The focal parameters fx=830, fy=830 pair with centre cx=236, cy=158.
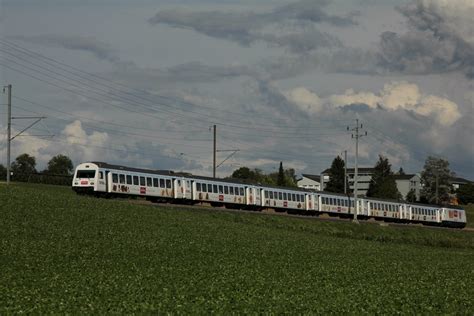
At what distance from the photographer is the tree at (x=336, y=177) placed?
587 feet

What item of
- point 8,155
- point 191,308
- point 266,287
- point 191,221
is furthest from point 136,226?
point 191,308

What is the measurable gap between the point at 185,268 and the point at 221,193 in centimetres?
4677

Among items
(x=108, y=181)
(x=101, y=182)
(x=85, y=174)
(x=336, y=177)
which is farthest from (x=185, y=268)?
(x=336, y=177)

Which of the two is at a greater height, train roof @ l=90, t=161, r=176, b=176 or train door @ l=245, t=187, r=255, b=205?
train roof @ l=90, t=161, r=176, b=176

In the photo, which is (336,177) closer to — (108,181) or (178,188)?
(178,188)

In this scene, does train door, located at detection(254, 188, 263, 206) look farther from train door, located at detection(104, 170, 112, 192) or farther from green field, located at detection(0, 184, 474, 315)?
train door, located at detection(104, 170, 112, 192)

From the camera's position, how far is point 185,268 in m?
33.9

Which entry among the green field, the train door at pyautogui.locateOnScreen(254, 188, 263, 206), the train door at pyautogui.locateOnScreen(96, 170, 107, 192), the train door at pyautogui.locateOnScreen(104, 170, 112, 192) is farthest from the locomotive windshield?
the train door at pyautogui.locateOnScreen(254, 188, 263, 206)

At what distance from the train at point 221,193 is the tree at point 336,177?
2360 inches

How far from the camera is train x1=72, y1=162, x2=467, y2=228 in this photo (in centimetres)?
6956

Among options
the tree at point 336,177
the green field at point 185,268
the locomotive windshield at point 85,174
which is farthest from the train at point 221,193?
the tree at point 336,177

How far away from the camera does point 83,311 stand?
2108 centimetres

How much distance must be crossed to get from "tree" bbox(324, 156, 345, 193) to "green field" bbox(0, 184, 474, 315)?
114 m

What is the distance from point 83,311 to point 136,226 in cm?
3117
